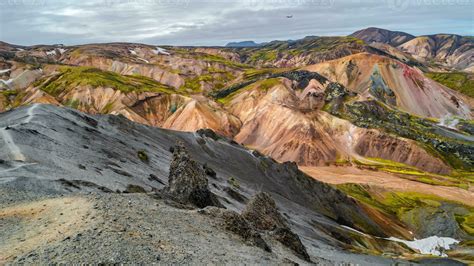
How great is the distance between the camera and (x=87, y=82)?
178m

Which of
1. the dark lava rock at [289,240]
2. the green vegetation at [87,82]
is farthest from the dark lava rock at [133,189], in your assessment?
the green vegetation at [87,82]

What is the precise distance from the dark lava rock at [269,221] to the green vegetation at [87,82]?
14360cm

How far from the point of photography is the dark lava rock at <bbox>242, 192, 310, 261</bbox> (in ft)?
107

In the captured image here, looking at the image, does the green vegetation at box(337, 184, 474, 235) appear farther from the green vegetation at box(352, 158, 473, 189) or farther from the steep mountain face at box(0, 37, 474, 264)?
the green vegetation at box(352, 158, 473, 189)

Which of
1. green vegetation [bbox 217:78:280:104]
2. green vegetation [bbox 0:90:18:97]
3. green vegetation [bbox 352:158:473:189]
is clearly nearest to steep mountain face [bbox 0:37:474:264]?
green vegetation [bbox 352:158:473:189]

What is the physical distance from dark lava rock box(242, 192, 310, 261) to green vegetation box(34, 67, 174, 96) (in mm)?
143598

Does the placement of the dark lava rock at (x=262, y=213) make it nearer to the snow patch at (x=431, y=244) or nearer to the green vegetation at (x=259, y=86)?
the snow patch at (x=431, y=244)

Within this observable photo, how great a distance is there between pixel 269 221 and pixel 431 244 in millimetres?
57795

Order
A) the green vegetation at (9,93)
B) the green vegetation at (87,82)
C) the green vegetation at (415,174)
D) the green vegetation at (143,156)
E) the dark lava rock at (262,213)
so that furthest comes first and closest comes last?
the green vegetation at (87,82)
the green vegetation at (9,93)
the green vegetation at (415,174)
the green vegetation at (143,156)
the dark lava rock at (262,213)

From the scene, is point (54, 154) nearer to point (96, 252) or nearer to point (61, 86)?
point (96, 252)

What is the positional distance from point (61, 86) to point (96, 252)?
573ft

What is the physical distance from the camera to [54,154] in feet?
142

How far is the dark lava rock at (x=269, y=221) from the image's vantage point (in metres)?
32.7

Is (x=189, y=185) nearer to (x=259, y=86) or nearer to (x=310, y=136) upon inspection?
(x=310, y=136)
